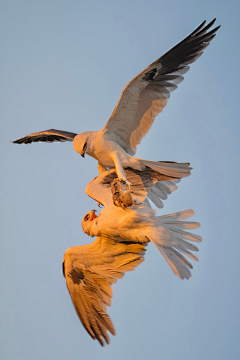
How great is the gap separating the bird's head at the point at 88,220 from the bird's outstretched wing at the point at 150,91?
77 centimetres

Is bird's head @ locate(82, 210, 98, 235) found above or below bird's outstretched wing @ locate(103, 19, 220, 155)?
below

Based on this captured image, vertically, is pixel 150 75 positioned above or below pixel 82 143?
above

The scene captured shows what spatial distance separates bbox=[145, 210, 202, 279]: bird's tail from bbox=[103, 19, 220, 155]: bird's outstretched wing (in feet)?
2.76

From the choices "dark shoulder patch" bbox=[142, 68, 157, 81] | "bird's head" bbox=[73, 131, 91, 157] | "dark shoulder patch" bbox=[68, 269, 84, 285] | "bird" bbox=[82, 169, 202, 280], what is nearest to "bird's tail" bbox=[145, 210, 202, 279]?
"bird" bbox=[82, 169, 202, 280]

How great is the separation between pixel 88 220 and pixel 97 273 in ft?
1.94

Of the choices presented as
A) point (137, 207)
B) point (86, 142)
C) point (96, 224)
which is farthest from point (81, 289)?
point (86, 142)

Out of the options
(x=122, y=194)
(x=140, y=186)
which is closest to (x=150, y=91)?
(x=140, y=186)

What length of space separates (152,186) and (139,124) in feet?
2.11

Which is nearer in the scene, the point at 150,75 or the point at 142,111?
the point at 150,75

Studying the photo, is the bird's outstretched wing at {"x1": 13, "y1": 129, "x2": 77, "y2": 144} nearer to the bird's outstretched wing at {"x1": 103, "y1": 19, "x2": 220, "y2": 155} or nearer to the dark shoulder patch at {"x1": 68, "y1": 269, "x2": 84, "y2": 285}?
the bird's outstretched wing at {"x1": 103, "y1": 19, "x2": 220, "y2": 155}

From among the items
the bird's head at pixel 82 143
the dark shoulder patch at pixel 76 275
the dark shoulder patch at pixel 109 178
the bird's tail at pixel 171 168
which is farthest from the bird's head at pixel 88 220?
the bird's tail at pixel 171 168

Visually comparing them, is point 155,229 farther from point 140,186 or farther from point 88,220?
point 88,220

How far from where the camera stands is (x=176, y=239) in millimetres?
4012

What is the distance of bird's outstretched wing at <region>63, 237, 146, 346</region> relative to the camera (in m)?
4.41
